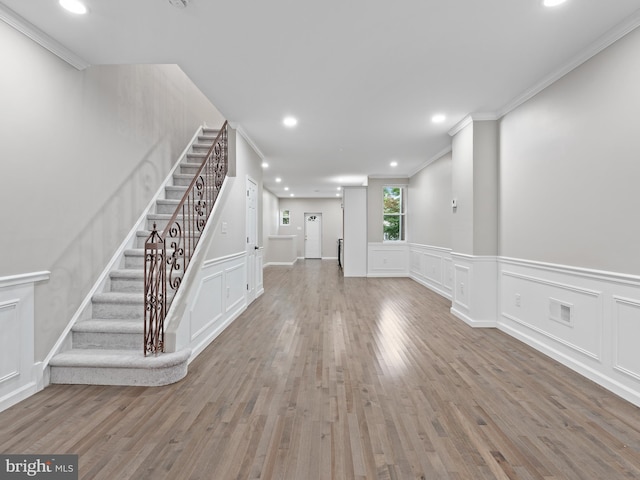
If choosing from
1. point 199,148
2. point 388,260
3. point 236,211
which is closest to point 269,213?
point 388,260

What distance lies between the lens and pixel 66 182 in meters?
2.82

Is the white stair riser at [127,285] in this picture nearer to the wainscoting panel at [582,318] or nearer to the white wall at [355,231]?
the wainscoting panel at [582,318]

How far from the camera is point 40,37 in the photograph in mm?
2508

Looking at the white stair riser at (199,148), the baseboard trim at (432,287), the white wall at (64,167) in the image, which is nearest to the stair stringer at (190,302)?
the white wall at (64,167)

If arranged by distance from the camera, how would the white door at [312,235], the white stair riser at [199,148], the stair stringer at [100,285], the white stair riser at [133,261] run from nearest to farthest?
the stair stringer at [100,285], the white stair riser at [133,261], the white stair riser at [199,148], the white door at [312,235]

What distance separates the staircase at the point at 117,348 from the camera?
8.59 ft

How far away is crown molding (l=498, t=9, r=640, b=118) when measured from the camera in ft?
7.90

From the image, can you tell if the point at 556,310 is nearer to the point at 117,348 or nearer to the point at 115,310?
the point at 117,348

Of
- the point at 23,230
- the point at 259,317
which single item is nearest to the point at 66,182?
the point at 23,230

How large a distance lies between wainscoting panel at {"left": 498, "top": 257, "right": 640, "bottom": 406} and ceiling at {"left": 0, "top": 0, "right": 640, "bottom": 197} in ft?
6.28

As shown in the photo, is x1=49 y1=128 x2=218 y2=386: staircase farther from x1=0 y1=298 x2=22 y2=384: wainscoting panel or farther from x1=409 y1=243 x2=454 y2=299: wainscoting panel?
x1=409 y1=243 x2=454 y2=299: wainscoting panel

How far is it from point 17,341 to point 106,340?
64 cm

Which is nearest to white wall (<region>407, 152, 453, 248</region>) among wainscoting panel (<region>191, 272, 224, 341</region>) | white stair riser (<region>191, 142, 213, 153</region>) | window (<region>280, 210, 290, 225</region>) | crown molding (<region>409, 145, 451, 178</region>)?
crown molding (<region>409, 145, 451, 178</region>)

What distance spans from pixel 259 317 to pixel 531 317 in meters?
3.40
